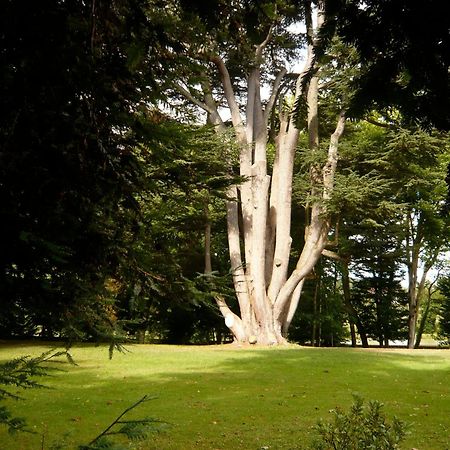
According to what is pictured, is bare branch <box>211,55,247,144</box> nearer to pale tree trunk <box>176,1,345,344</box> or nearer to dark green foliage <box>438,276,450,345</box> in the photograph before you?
pale tree trunk <box>176,1,345,344</box>

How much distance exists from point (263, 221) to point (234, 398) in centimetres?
1061

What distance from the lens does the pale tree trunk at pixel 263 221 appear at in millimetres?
16844

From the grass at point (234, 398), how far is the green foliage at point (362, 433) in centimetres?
170

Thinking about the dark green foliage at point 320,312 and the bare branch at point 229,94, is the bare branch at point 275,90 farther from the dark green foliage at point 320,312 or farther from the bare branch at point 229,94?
the dark green foliage at point 320,312

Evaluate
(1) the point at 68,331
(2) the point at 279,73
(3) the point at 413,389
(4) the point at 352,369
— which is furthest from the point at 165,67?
(2) the point at 279,73

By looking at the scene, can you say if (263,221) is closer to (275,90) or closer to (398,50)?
(275,90)

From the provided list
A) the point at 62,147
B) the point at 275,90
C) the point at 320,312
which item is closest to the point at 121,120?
the point at 62,147

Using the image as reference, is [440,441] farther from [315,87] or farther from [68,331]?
[315,87]

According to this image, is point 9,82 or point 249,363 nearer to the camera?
point 9,82

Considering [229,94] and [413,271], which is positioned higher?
[229,94]

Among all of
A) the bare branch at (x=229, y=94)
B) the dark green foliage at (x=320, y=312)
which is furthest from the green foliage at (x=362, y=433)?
the dark green foliage at (x=320, y=312)

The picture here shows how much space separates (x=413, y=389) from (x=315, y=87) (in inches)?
462

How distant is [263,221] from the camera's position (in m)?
17.5

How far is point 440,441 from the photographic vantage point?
514 centimetres
